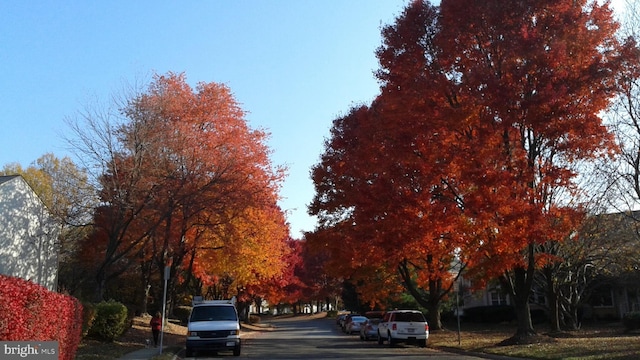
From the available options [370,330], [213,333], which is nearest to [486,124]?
[213,333]

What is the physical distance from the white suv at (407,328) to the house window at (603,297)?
70.7 feet

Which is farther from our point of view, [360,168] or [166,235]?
[166,235]

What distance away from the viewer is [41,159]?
52.2 metres

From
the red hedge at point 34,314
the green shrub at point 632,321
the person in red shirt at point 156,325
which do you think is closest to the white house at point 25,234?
the person in red shirt at point 156,325

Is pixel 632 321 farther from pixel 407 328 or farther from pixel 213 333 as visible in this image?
pixel 213 333

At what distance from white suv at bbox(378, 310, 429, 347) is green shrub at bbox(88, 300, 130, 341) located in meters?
11.6

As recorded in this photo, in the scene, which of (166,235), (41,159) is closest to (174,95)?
(166,235)

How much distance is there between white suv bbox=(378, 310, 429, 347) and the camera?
80.7 ft

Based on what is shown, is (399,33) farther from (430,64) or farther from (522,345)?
(522,345)

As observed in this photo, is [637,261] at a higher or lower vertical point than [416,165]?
lower

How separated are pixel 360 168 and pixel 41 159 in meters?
40.4

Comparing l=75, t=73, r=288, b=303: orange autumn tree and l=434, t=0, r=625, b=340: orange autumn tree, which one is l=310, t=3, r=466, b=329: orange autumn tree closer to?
l=434, t=0, r=625, b=340: orange autumn tree

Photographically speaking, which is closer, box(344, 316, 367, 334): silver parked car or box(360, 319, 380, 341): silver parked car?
box(360, 319, 380, 341): silver parked car

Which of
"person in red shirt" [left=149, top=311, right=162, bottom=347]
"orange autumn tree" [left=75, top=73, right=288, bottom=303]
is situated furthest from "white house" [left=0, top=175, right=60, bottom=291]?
"person in red shirt" [left=149, top=311, right=162, bottom=347]
